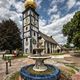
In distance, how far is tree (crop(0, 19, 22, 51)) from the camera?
133 feet

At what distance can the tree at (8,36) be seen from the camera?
133 ft

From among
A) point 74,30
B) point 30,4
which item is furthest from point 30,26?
point 74,30

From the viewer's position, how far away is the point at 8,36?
1602 inches

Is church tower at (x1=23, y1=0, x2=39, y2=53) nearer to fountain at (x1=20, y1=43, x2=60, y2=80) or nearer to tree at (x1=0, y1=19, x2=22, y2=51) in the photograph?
tree at (x1=0, y1=19, x2=22, y2=51)

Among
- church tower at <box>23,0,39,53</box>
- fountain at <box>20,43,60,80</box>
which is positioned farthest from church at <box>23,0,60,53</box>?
fountain at <box>20,43,60,80</box>

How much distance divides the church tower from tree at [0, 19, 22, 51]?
917 cm

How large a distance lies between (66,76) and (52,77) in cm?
266

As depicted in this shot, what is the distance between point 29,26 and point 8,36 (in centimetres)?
1255

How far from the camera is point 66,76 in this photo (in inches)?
573

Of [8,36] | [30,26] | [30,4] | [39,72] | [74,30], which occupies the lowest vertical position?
[39,72]

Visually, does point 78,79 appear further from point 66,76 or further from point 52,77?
point 52,77

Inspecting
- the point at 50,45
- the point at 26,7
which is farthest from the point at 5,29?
the point at 50,45

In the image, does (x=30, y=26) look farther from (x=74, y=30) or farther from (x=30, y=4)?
(x=74, y=30)

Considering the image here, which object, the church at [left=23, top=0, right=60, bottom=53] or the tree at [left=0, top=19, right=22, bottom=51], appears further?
the church at [left=23, top=0, right=60, bottom=53]
